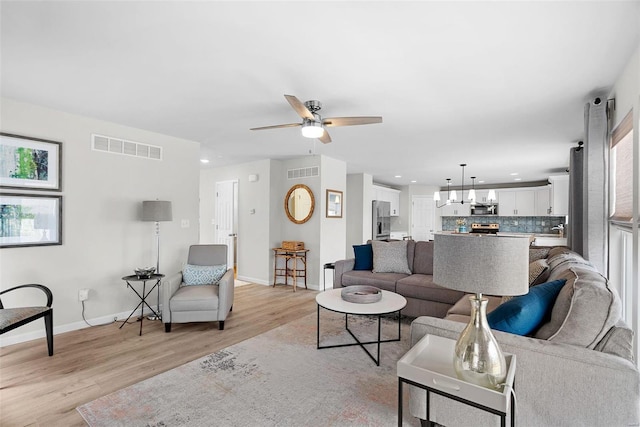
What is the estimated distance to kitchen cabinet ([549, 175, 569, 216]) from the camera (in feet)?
22.0

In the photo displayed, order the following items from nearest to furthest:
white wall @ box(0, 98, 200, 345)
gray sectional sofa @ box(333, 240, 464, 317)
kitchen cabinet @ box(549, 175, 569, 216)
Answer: white wall @ box(0, 98, 200, 345), gray sectional sofa @ box(333, 240, 464, 317), kitchen cabinet @ box(549, 175, 569, 216)

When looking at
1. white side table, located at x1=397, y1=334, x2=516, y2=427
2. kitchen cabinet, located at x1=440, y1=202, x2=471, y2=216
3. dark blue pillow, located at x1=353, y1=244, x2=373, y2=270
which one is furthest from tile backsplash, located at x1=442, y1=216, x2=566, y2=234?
white side table, located at x1=397, y1=334, x2=516, y2=427

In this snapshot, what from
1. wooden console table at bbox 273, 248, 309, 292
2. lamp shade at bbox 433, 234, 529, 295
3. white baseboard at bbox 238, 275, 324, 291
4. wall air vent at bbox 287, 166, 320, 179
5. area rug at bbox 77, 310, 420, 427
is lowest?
area rug at bbox 77, 310, 420, 427

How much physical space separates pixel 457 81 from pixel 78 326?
4.50 metres

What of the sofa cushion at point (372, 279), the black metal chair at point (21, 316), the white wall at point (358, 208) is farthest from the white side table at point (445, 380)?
the white wall at point (358, 208)

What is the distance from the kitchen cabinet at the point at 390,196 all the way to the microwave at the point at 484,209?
2.22 m

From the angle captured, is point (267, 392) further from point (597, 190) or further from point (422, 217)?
point (422, 217)

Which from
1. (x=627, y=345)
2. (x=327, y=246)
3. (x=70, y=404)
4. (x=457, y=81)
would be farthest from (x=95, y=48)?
(x=327, y=246)

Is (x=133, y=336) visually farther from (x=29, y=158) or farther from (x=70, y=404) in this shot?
(x=29, y=158)

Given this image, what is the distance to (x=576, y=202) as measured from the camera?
3088mm

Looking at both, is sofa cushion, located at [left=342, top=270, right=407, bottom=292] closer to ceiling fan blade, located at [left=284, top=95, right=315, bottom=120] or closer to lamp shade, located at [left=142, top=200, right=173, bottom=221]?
ceiling fan blade, located at [left=284, top=95, right=315, bottom=120]

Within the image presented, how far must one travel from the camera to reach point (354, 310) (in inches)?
102

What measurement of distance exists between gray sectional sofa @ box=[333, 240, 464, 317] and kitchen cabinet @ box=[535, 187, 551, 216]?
587 centimetres

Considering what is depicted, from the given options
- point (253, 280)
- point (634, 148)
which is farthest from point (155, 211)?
point (634, 148)
